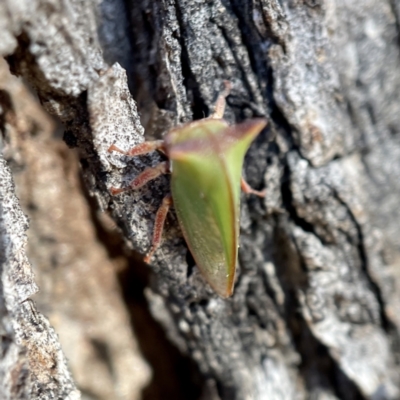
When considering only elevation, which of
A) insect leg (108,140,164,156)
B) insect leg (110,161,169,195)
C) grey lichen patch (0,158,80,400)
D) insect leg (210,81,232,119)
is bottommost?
grey lichen patch (0,158,80,400)

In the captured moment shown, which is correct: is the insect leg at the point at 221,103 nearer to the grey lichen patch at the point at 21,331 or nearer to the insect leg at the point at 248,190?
the insect leg at the point at 248,190

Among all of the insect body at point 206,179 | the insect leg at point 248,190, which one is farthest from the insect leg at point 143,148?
the insect leg at point 248,190

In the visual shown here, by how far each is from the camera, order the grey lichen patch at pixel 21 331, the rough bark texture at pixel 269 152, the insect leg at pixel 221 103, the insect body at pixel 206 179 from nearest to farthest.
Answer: the grey lichen patch at pixel 21 331, the rough bark texture at pixel 269 152, the insect body at pixel 206 179, the insect leg at pixel 221 103

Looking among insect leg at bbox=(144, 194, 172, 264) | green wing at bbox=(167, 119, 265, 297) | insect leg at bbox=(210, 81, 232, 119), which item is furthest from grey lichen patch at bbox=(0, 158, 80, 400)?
insect leg at bbox=(210, 81, 232, 119)

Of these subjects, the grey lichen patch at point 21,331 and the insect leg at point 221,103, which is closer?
the grey lichen patch at point 21,331

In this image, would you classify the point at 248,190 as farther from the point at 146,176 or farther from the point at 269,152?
the point at 146,176

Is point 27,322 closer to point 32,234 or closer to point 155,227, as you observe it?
point 155,227

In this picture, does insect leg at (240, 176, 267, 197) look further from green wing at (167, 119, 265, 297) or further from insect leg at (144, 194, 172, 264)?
insect leg at (144, 194, 172, 264)

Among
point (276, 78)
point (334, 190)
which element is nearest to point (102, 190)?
point (276, 78)

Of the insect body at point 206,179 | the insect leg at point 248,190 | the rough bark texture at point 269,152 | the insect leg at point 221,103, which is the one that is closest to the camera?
the rough bark texture at point 269,152
